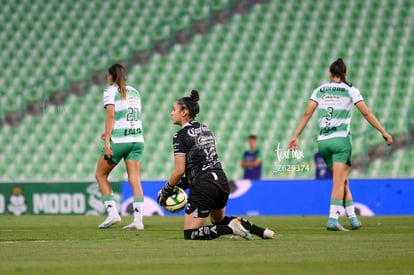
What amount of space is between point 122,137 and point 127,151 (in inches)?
7.8

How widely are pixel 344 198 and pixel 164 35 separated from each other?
562 inches

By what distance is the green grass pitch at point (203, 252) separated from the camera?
7.15 meters

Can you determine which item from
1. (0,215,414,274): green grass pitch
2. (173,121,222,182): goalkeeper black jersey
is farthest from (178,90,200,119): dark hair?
(0,215,414,274): green grass pitch

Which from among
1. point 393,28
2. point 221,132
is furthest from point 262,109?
point 393,28

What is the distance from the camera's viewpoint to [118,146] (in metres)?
12.8

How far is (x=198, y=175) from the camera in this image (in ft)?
34.1

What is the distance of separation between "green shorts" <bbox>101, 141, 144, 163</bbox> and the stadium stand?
8530 millimetres

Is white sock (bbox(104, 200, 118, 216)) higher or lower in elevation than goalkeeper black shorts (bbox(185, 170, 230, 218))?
lower

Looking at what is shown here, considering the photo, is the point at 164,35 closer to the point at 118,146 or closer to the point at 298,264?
the point at 118,146

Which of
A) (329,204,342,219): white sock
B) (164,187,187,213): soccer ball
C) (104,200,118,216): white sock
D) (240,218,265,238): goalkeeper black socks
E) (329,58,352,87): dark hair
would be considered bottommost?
(104,200,118,216): white sock

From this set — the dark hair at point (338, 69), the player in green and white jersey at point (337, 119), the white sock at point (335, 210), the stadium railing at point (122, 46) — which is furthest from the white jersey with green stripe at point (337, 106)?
the stadium railing at point (122, 46)

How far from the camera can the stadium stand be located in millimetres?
23078

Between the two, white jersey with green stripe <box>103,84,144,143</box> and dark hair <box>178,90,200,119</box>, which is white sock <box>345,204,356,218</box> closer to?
white jersey with green stripe <box>103,84,144,143</box>

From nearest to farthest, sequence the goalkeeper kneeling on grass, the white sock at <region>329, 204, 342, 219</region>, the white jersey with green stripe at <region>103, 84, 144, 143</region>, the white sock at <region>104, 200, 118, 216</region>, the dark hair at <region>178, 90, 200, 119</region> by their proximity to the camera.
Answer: the goalkeeper kneeling on grass, the dark hair at <region>178, 90, 200, 119</region>, the white sock at <region>329, 204, 342, 219</region>, the white jersey with green stripe at <region>103, 84, 144, 143</region>, the white sock at <region>104, 200, 118, 216</region>
